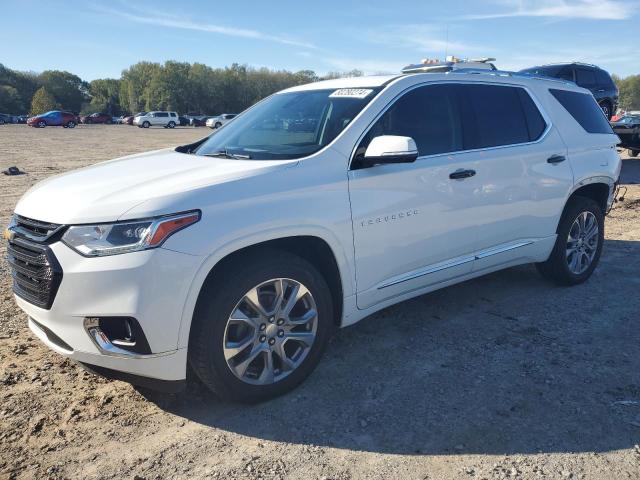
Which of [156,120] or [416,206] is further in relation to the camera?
[156,120]

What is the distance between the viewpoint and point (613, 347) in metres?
3.96

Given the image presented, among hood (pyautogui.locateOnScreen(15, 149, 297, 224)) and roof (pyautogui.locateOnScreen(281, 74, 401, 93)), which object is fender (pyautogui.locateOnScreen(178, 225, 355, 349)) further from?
roof (pyautogui.locateOnScreen(281, 74, 401, 93))

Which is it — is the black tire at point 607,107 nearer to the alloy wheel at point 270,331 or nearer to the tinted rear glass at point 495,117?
the tinted rear glass at point 495,117

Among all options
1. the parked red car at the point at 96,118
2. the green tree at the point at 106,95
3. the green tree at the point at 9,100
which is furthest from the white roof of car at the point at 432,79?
the green tree at the point at 106,95

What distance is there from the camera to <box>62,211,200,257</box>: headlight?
105 inches

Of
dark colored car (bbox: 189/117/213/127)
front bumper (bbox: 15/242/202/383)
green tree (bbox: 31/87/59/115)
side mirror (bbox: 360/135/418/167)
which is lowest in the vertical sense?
front bumper (bbox: 15/242/202/383)

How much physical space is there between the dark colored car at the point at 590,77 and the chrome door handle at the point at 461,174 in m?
10.6

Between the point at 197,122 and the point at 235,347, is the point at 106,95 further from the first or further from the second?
the point at 235,347

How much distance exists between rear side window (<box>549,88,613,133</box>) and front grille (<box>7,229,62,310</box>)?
173 inches

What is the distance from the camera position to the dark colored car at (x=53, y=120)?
51.7 m

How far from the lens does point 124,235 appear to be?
270 centimetres

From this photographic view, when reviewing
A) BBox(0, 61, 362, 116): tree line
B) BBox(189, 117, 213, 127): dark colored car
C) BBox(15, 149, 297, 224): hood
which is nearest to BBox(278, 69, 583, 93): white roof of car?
BBox(15, 149, 297, 224): hood

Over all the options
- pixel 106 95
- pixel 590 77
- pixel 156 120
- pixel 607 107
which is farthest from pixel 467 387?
pixel 106 95

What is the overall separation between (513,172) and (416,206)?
3.81ft
